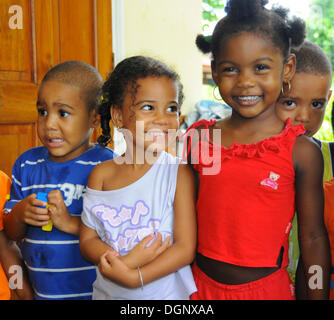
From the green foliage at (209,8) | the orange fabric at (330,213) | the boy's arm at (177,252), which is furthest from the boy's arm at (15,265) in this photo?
the green foliage at (209,8)

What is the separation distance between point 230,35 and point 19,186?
2.89 feet

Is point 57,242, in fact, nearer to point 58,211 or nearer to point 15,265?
point 58,211

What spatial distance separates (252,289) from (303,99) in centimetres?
67

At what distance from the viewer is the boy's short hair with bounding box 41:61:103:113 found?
133cm

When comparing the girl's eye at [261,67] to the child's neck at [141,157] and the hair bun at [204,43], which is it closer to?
the hair bun at [204,43]

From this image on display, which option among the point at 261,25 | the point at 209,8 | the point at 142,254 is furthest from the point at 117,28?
the point at 209,8

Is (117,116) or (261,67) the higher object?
(261,67)

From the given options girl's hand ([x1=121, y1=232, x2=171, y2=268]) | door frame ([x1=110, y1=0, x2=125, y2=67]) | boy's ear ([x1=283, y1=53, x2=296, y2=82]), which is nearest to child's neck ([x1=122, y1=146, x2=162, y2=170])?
girl's hand ([x1=121, y1=232, x2=171, y2=268])

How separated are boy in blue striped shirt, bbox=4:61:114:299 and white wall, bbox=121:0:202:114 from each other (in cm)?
172

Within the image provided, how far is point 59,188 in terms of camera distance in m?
1.29

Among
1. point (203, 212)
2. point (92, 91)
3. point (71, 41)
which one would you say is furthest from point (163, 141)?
point (71, 41)

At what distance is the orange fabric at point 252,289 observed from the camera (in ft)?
3.61

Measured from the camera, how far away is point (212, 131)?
1.22 meters
